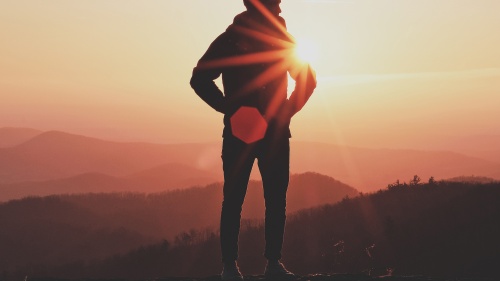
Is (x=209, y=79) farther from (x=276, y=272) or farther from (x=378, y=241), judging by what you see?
(x=378, y=241)

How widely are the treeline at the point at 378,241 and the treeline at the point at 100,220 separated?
10.4 meters

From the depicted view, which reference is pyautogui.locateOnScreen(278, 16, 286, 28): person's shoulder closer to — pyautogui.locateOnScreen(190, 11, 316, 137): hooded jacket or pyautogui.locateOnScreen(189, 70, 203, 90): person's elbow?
pyautogui.locateOnScreen(190, 11, 316, 137): hooded jacket

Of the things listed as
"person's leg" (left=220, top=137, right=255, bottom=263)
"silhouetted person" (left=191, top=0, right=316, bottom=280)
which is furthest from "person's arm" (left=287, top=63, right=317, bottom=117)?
"person's leg" (left=220, top=137, right=255, bottom=263)

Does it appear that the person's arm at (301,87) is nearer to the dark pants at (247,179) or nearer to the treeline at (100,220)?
the dark pants at (247,179)

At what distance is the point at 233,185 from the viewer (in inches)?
384

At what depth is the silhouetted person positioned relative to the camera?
968 centimetres

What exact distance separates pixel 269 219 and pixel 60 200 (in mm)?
39844

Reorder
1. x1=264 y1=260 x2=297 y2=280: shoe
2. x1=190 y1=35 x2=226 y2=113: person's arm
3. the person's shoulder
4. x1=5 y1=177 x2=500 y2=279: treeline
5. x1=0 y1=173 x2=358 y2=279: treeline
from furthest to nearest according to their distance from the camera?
x1=0 y1=173 x2=358 y2=279: treeline < x1=5 y1=177 x2=500 y2=279: treeline < x1=264 y1=260 x2=297 y2=280: shoe < the person's shoulder < x1=190 y1=35 x2=226 y2=113: person's arm

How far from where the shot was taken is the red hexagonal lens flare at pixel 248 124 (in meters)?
9.66

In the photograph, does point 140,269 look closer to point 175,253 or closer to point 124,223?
point 175,253

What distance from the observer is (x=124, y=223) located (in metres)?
41.7

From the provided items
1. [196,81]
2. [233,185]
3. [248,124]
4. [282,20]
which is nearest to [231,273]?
[233,185]

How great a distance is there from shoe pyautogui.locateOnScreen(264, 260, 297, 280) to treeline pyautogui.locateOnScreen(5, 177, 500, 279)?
4.13 m

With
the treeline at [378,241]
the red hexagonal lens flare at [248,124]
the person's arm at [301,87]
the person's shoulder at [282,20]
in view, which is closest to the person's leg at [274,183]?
the red hexagonal lens flare at [248,124]
